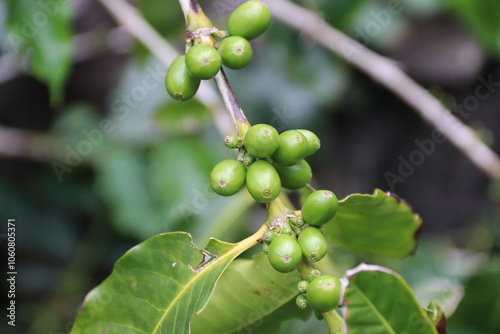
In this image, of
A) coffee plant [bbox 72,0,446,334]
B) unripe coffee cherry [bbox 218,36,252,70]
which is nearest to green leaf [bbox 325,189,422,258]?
coffee plant [bbox 72,0,446,334]

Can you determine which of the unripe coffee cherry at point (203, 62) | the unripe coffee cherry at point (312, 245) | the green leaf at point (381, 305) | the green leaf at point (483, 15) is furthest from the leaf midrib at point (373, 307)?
the green leaf at point (483, 15)

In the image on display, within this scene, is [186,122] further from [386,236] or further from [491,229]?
[491,229]

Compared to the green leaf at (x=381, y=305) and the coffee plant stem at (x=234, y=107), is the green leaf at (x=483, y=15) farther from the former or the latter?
the green leaf at (x=381, y=305)

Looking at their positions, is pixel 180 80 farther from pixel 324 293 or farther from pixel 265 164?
pixel 324 293

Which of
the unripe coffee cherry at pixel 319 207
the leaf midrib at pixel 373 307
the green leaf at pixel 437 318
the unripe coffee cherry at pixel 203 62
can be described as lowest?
the green leaf at pixel 437 318

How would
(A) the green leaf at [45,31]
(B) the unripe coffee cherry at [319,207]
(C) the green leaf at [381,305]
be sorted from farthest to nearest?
(A) the green leaf at [45,31] → (B) the unripe coffee cherry at [319,207] → (C) the green leaf at [381,305]

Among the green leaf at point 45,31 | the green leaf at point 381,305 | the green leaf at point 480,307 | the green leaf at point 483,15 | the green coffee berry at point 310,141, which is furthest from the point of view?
the green leaf at point 483,15

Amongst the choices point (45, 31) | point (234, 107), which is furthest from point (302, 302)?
point (45, 31)

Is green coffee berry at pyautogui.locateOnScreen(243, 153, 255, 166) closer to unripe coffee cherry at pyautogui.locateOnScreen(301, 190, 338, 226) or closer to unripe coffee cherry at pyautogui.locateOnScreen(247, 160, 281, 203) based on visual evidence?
unripe coffee cherry at pyautogui.locateOnScreen(247, 160, 281, 203)
